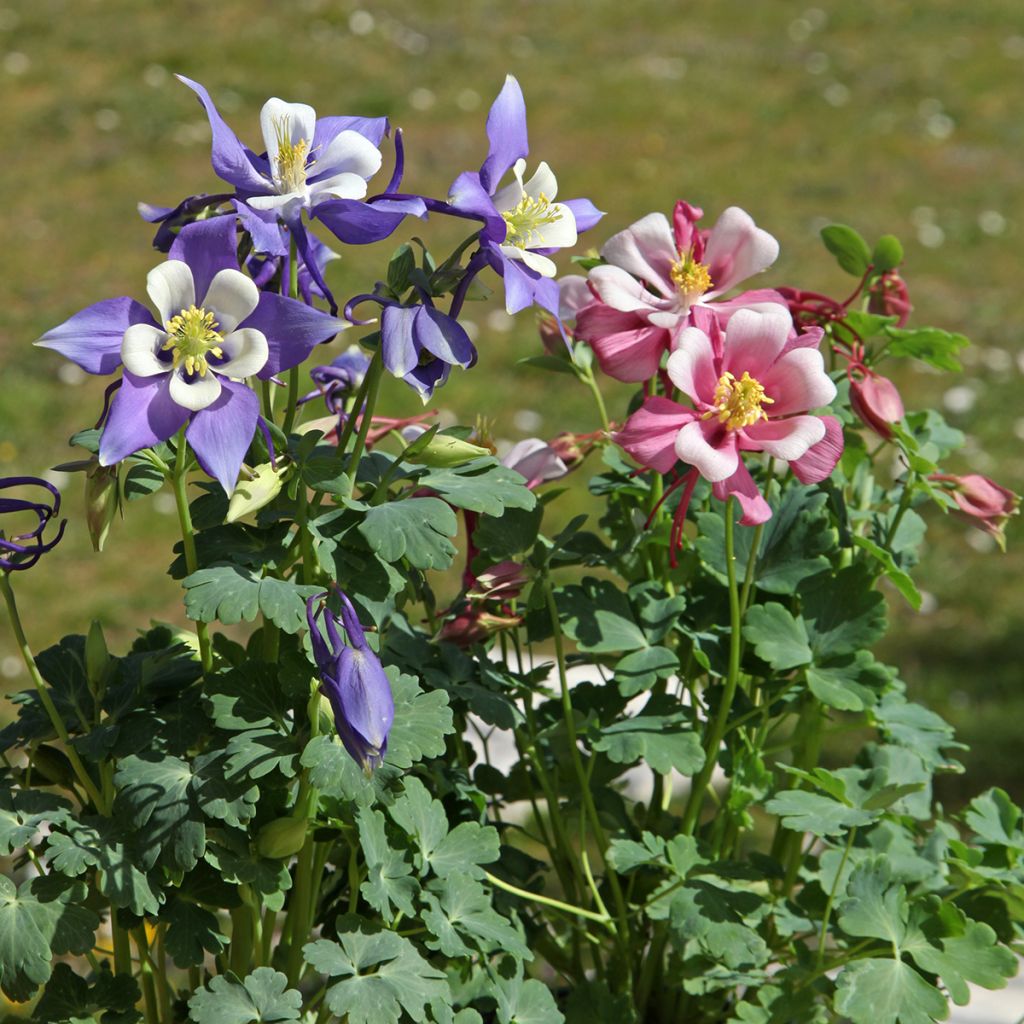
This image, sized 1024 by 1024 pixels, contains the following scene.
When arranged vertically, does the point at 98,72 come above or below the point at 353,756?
below

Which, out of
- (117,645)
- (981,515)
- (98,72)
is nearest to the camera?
(981,515)

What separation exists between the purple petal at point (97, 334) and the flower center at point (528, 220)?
0.30m

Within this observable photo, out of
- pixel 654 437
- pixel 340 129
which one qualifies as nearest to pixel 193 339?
pixel 340 129

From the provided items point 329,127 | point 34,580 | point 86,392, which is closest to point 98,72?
point 86,392

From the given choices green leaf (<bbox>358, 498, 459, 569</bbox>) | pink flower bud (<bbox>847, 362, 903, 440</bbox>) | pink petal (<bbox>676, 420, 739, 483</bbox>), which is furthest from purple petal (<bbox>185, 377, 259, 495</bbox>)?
pink flower bud (<bbox>847, 362, 903, 440</bbox>)

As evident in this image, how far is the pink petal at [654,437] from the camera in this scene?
115 centimetres

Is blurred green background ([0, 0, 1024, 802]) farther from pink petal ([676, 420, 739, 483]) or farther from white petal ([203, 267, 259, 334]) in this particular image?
white petal ([203, 267, 259, 334])

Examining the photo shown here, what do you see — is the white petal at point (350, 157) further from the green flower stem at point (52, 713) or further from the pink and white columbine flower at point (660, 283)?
the green flower stem at point (52, 713)

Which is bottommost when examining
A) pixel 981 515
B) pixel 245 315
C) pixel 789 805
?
pixel 789 805

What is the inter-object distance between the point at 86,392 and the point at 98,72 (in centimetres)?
306

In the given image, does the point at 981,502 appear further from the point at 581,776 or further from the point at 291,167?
the point at 291,167

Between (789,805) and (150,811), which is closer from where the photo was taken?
(150,811)

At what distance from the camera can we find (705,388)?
1.19 m

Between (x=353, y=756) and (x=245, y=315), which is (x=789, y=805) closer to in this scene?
(x=353, y=756)
